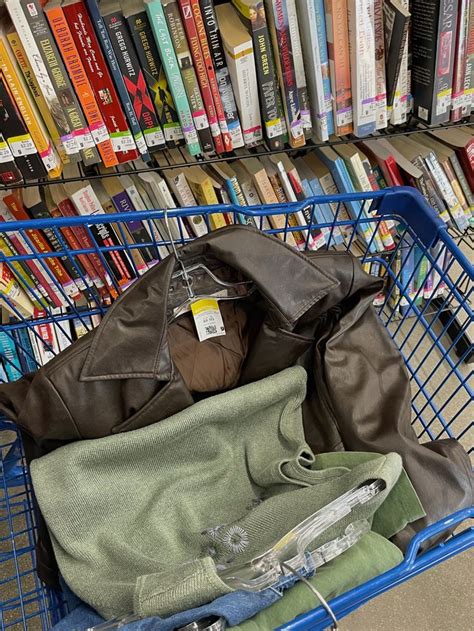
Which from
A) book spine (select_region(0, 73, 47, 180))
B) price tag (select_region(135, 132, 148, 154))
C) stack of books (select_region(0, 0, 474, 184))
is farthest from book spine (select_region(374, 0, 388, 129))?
book spine (select_region(0, 73, 47, 180))

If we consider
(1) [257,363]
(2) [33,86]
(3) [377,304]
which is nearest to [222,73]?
(2) [33,86]

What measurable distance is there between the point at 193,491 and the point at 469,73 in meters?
1.10

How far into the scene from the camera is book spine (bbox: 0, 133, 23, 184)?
3.59ft

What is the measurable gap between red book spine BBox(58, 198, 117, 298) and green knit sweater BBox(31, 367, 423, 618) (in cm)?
54

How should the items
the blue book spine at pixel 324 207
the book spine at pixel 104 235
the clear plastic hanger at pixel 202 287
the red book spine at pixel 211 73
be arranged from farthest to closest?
the blue book spine at pixel 324 207 < the book spine at pixel 104 235 < the red book spine at pixel 211 73 < the clear plastic hanger at pixel 202 287

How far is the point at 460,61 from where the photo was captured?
4.02ft

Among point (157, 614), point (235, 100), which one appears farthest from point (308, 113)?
point (157, 614)

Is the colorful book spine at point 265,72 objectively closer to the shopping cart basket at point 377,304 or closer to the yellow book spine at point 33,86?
the shopping cart basket at point 377,304

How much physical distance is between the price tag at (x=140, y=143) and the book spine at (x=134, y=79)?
1 centimetres

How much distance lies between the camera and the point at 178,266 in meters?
0.92

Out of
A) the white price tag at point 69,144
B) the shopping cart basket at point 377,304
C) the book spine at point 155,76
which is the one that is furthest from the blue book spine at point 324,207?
the white price tag at point 69,144

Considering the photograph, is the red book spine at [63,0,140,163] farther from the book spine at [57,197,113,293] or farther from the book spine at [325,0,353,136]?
the book spine at [325,0,353,136]

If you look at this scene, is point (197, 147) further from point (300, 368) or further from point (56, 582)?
point (56, 582)

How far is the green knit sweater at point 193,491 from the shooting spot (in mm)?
822
